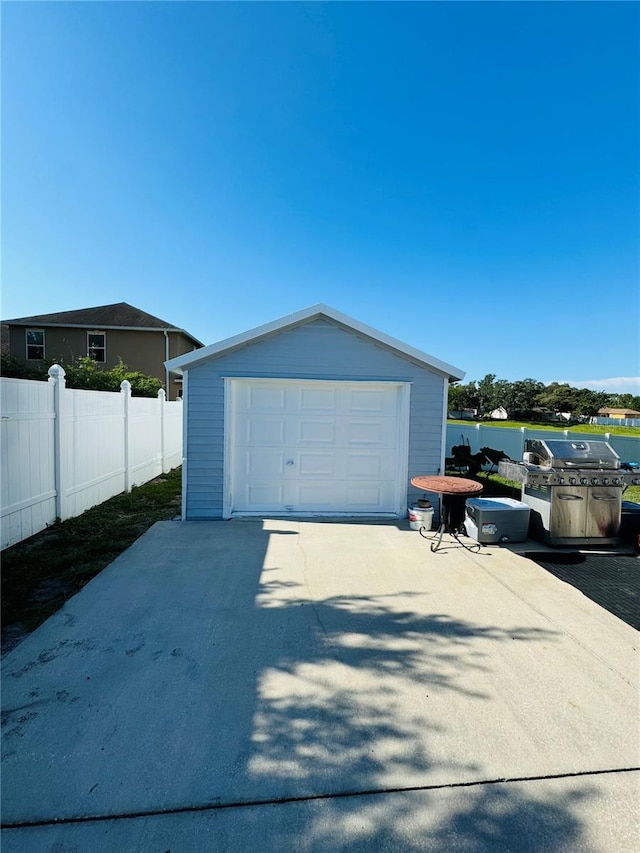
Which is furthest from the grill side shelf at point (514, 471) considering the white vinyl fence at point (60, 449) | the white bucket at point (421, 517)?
the white vinyl fence at point (60, 449)

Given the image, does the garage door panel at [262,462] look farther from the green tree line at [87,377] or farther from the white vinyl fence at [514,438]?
the white vinyl fence at [514,438]

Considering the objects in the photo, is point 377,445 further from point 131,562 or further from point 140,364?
point 140,364

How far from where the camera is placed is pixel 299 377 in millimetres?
5965

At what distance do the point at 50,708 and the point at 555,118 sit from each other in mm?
10756

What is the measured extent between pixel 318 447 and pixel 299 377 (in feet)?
3.89

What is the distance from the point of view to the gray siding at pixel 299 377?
582 centimetres

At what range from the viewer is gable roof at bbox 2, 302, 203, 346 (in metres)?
17.8

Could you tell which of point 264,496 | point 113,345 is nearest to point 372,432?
point 264,496

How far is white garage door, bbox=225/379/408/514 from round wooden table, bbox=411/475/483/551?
837 mm

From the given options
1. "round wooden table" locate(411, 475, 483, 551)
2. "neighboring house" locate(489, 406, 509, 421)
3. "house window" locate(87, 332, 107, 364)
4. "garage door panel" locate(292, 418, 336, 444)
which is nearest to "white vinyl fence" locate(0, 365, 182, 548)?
"garage door panel" locate(292, 418, 336, 444)

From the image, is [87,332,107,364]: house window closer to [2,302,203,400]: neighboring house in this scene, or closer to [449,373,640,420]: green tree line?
[2,302,203,400]: neighboring house

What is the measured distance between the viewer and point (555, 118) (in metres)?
7.10

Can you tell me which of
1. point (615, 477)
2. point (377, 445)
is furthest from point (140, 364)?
point (615, 477)

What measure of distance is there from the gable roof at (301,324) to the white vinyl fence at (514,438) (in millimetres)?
7544
